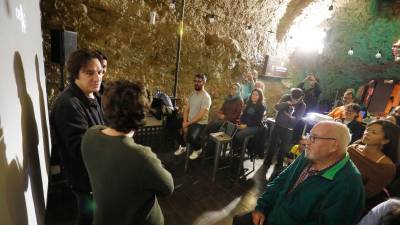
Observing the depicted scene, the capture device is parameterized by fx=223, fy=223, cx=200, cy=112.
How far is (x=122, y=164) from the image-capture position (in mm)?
1071

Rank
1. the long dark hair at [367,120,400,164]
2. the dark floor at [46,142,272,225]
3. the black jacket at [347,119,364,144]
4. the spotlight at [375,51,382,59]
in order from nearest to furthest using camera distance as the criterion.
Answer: the long dark hair at [367,120,400,164], the dark floor at [46,142,272,225], the black jacket at [347,119,364,144], the spotlight at [375,51,382,59]

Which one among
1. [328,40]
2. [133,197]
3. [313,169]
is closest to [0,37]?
[133,197]

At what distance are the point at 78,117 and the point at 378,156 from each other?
2.48 meters

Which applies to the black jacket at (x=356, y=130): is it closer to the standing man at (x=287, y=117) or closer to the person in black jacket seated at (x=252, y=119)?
the standing man at (x=287, y=117)

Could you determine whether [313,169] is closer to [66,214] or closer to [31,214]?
[31,214]

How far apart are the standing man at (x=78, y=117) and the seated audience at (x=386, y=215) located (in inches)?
70.8

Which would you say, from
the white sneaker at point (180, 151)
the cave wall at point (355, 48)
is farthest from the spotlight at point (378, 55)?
the white sneaker at point (180, 151)

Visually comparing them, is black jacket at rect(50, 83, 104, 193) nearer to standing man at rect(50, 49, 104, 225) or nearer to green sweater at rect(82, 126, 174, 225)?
standing man at rect(50, 49, 104, 225)

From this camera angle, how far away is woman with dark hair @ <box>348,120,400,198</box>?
1886 millimetres

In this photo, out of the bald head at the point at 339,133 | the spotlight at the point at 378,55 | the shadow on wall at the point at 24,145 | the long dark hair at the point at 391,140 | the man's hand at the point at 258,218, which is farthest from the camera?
the spotlight at the point at 378,55

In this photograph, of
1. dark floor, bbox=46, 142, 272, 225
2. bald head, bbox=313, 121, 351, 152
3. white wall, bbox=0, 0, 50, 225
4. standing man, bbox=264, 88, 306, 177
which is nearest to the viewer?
white wall, bbox=0, 0, 50, 225

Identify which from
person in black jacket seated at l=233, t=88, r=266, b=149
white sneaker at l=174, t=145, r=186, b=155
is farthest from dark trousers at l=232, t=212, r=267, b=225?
white sneaker at l=174, t=145, r=186, b=155

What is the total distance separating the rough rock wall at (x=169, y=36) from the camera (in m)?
4.12

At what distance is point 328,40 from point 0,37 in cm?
878
